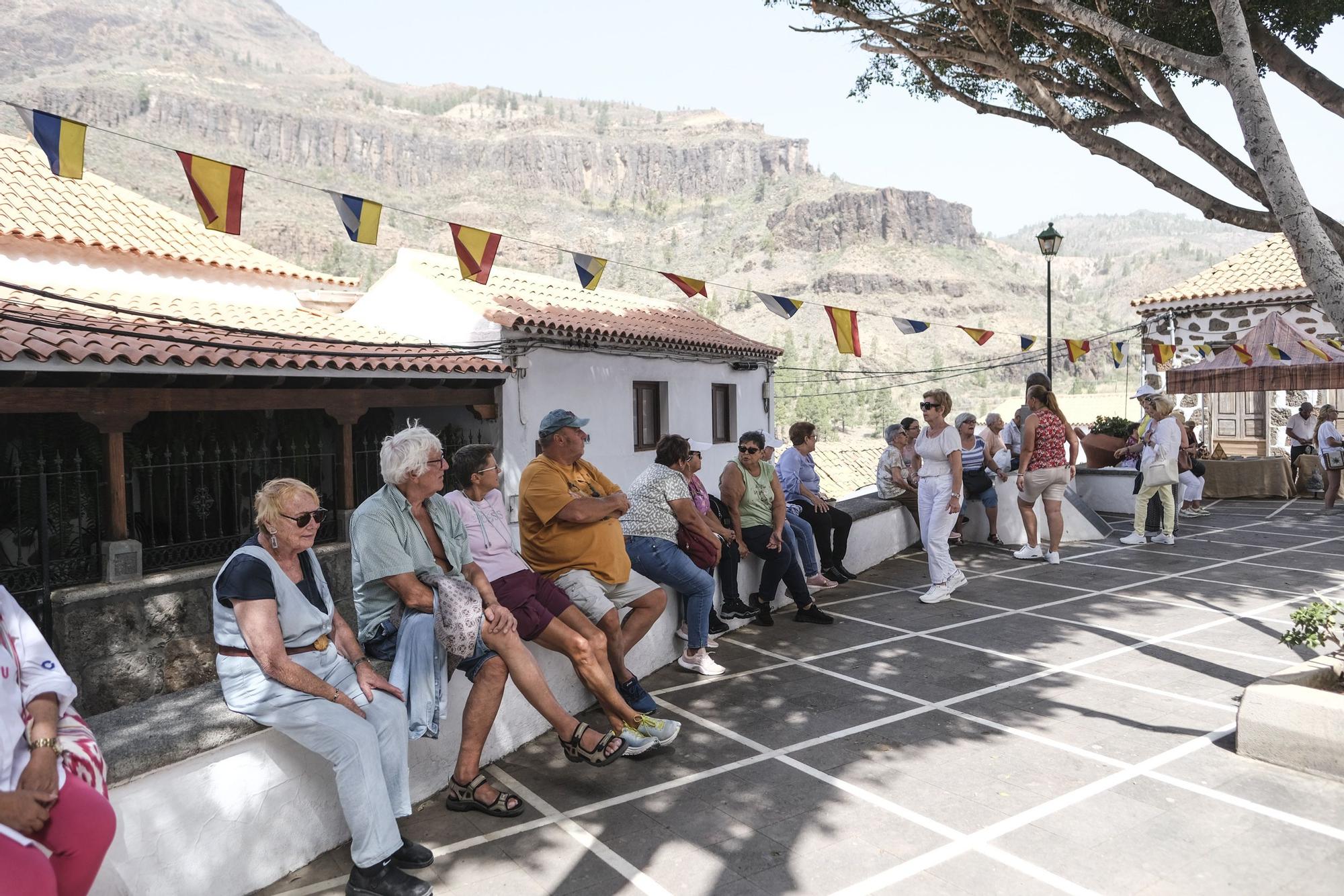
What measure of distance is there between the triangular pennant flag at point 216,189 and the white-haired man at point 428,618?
148 inches

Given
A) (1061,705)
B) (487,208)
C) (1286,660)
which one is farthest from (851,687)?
(487,208)

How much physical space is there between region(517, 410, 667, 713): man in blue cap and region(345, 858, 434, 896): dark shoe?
165 cm

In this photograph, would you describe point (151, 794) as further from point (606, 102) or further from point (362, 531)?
point (606, 102)

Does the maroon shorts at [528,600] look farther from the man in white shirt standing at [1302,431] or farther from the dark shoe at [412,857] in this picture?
the man in white shirt standing at [1302,431]

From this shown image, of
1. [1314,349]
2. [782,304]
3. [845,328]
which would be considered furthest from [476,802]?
[1314,349]

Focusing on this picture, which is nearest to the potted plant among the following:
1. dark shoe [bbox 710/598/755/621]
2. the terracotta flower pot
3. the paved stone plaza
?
the terracotta flower pot

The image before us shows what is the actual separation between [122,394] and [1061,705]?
7.61 m

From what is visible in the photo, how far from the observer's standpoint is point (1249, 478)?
13422 millimetres

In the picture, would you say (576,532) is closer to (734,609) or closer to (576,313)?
(734,609)

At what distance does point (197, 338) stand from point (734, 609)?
6.30 meters

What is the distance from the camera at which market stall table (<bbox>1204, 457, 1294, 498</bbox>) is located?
13.3 metres

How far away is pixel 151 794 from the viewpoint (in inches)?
108

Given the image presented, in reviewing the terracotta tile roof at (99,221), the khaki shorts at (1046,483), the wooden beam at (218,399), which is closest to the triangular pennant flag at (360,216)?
the wooden beam at (218,399)

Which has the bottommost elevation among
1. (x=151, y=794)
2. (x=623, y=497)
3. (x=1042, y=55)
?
(x=151, y=794)
